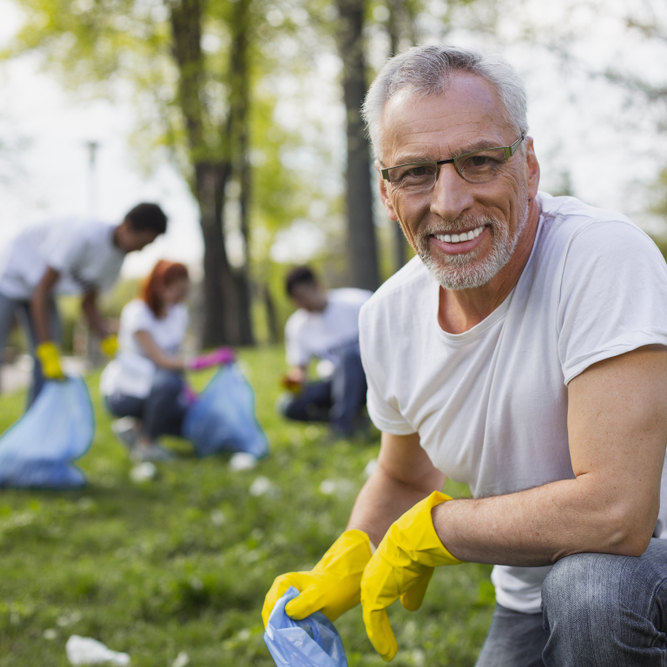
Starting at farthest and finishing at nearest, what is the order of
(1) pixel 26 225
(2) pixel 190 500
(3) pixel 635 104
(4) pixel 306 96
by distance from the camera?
1. (4) pixel 306 96
2. (3) pixel 635 104
3. (1) pixel 26 225
4. (2) pixel 190 500

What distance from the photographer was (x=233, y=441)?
206 inches

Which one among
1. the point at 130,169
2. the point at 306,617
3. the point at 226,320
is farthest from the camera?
the point at 130,169

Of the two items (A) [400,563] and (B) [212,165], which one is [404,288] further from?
(B) [212,165]

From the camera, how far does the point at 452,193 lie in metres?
1.49

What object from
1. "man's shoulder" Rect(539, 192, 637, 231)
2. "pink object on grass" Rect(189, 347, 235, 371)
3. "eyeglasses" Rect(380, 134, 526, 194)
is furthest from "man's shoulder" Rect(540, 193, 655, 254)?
"pink object on grass" Rect(189, 347, 235, 371)

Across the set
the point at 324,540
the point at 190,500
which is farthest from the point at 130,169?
the point at 324,540

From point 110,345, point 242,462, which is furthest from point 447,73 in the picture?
point 110,345

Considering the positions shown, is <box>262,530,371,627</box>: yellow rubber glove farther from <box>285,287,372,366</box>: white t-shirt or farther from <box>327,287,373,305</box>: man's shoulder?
<box>327,287,373,305</box>: man's shoulder

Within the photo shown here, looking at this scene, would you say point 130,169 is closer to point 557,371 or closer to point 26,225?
point 26,225

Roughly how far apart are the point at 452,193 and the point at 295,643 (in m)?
0.93

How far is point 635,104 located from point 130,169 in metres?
12.3

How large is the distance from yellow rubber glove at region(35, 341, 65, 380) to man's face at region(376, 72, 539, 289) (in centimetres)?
357

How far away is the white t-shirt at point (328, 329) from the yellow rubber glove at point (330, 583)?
3.77 m

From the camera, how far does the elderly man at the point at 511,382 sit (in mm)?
1315
